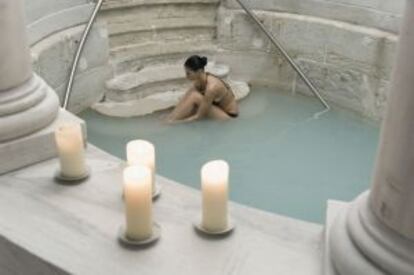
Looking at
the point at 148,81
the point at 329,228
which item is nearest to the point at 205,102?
the point at 148,81

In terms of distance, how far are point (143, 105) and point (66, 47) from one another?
84 centimetres

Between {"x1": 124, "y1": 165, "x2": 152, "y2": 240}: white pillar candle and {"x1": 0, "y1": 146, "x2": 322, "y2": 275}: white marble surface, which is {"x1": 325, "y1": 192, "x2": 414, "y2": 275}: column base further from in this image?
{"x1": 124, "y1": 165, "x2": 152, "y2": 240}: white pillar candle

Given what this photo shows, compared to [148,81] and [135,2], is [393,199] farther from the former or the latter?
[135,2]

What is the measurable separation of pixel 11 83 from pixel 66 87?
2659 mm

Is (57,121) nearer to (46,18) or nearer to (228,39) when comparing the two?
(46,18)

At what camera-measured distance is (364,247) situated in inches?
60.7

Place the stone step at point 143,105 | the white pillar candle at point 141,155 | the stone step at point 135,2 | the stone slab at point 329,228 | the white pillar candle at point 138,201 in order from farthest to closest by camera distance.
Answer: the stone step at point 135,2 < the stone step at point 143,105 < the white pillar candle at point 141,155 < the white pillar candle at point 138,201 < the stone slab at point 329,228

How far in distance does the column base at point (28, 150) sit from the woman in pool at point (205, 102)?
2455 mm

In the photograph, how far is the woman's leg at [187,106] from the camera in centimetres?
496

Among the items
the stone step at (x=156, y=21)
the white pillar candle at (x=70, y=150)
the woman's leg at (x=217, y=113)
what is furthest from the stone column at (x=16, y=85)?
the stone step at (x=156, y=21)

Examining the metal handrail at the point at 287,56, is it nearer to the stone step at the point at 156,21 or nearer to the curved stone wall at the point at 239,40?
the curved stone wall at the point at 239,40

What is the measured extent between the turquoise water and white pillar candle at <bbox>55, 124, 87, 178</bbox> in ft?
5.77

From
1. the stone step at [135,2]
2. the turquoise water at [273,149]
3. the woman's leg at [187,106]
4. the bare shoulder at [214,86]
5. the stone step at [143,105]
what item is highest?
the stone step at [135,2]

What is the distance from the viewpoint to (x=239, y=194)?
3.97m
